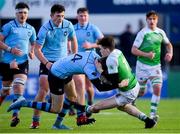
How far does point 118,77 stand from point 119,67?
18 cm

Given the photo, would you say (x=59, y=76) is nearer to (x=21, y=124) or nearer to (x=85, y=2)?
(x=21, y=124)

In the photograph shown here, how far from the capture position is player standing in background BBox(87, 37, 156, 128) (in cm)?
1628

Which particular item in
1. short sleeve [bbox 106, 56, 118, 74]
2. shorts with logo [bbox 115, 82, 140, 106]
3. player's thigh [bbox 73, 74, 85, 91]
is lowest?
player's thigh [bbox 73, 74, 85, 91]

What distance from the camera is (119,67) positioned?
16453 mm

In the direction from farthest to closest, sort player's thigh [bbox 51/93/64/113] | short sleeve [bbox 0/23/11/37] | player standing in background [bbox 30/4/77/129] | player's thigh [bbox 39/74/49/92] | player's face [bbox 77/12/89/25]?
player's face [bbox 77/12/89/25] < short sleeve [bbox 0/23/11/37] < player's thigh [bbox 39/74/49/92] < player standing in background [bbox 30/4/77/129] < player's thigh [bbox 51/93/64/113]

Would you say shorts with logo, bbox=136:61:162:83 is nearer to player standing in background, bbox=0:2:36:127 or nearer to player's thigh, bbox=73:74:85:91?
player's thigh, bbox=73:74:85:91

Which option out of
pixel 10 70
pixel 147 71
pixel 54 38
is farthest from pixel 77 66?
pixel 147 71

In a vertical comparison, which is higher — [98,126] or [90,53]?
[90,53]

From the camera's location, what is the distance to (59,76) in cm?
1680

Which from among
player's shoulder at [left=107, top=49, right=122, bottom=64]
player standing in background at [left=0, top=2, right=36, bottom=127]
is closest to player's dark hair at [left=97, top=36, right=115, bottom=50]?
player's shoulder at [left=107, top=49, right=122, bottom=64]

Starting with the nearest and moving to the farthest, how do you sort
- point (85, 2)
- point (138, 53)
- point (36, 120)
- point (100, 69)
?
point (100, 69), point (36, 120), point (138, 53), point (85, 2)

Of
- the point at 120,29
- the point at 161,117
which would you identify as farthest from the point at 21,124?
the point at 120,29

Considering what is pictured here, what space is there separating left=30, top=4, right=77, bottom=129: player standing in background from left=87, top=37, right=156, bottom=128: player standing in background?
4.13ft

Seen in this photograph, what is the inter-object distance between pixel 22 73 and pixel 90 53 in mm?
2712
